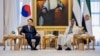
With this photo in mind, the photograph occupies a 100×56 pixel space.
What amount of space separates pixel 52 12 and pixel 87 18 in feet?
5.34

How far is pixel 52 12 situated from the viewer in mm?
11492

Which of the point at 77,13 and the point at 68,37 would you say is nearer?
the point at 68,37

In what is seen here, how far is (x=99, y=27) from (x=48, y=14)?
2.57 m

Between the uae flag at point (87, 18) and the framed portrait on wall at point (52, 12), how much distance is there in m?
0.83

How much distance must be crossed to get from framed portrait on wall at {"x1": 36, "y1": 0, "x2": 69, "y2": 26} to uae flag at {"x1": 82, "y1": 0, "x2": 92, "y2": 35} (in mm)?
828

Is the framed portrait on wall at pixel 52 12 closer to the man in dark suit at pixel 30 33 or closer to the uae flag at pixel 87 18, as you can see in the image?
the uae flag at pixel 87 18

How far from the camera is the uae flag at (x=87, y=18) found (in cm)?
1140

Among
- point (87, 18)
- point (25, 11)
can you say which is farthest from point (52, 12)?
point (87, 18)

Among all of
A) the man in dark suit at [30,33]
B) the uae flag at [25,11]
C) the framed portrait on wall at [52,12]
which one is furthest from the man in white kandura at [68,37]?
the uae flag at [25,11]

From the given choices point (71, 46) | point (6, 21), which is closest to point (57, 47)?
point (71, 46)

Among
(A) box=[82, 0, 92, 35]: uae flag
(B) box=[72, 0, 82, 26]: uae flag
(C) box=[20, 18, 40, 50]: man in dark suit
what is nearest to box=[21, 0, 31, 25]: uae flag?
(C) box=[20, 18, 40, 50]: man in dark suit

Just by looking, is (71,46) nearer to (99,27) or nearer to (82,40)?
(82,40)

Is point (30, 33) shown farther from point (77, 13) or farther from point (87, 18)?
point (87, 18)

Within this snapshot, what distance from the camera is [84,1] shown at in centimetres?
1169
